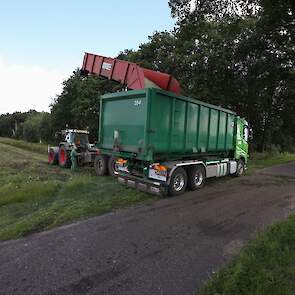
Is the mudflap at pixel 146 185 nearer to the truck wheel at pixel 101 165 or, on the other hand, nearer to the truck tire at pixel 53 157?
the truck wheel at pixel 101 165

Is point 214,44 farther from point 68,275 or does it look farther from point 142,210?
point 68,275

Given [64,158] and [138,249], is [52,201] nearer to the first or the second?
[138,249]

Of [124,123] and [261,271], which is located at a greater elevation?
[124,123]

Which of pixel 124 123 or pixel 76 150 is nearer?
pixel 124 123

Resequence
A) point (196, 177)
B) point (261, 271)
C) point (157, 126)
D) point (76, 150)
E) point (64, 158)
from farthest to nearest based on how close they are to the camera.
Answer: point (64, 158) < point (76, 150) < point (196, 177) < point (157, 126) < point (261, 271)

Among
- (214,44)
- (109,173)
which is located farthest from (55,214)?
(214,44)

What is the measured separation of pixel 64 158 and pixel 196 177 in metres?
9.07

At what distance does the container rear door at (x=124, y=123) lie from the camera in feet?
36.2

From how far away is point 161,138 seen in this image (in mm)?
11094

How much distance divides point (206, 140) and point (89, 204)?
584 cm

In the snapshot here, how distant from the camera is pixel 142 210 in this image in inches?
360

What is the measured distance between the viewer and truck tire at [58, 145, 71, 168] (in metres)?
18.6

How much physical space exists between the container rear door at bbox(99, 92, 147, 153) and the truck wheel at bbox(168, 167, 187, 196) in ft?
4.71

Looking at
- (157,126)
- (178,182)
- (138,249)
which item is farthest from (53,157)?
(138,249)
